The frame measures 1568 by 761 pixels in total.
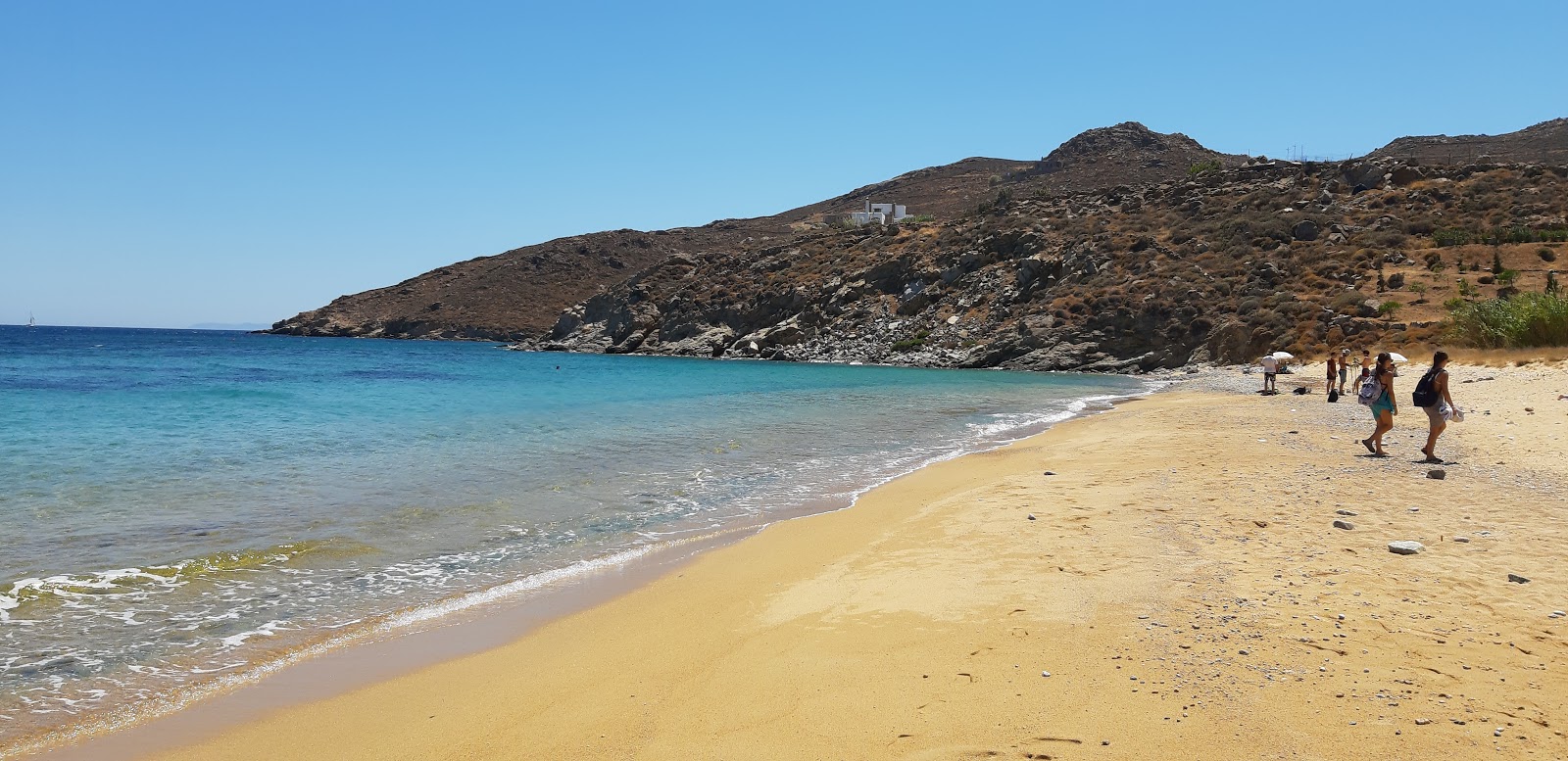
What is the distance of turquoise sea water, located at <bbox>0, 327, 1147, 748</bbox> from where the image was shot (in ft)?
19.5

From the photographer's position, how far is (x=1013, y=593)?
5867 mm

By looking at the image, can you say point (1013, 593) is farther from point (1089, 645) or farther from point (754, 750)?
point (754, 750)

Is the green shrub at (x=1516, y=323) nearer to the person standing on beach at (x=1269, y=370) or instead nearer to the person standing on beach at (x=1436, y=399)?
the person standing on beach at (x=1269, y=370)

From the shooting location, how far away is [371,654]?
5590 millimetres

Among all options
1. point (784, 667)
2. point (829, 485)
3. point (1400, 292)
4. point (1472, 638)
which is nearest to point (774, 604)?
point (784, 667)

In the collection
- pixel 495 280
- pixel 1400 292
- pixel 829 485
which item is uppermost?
pixel 495 280

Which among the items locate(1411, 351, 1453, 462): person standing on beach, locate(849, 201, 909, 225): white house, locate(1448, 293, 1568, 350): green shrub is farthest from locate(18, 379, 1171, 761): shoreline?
locate(849, 201, 909, 225): white house

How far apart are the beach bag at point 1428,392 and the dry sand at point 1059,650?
8.00 ft

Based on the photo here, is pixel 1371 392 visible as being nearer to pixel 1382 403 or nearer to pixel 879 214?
pixel 1382 403

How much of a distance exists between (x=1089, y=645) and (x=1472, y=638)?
74.3 inches

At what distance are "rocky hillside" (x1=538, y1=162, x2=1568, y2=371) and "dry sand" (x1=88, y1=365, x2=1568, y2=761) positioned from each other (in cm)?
3337

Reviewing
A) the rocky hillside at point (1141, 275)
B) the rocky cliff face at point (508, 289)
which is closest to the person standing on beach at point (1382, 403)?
the rocky hillside at point (1141, 275)

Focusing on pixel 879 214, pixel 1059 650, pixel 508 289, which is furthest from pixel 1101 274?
pixel 508 289

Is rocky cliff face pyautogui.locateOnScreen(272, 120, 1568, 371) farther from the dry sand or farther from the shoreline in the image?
A: the shoreline
